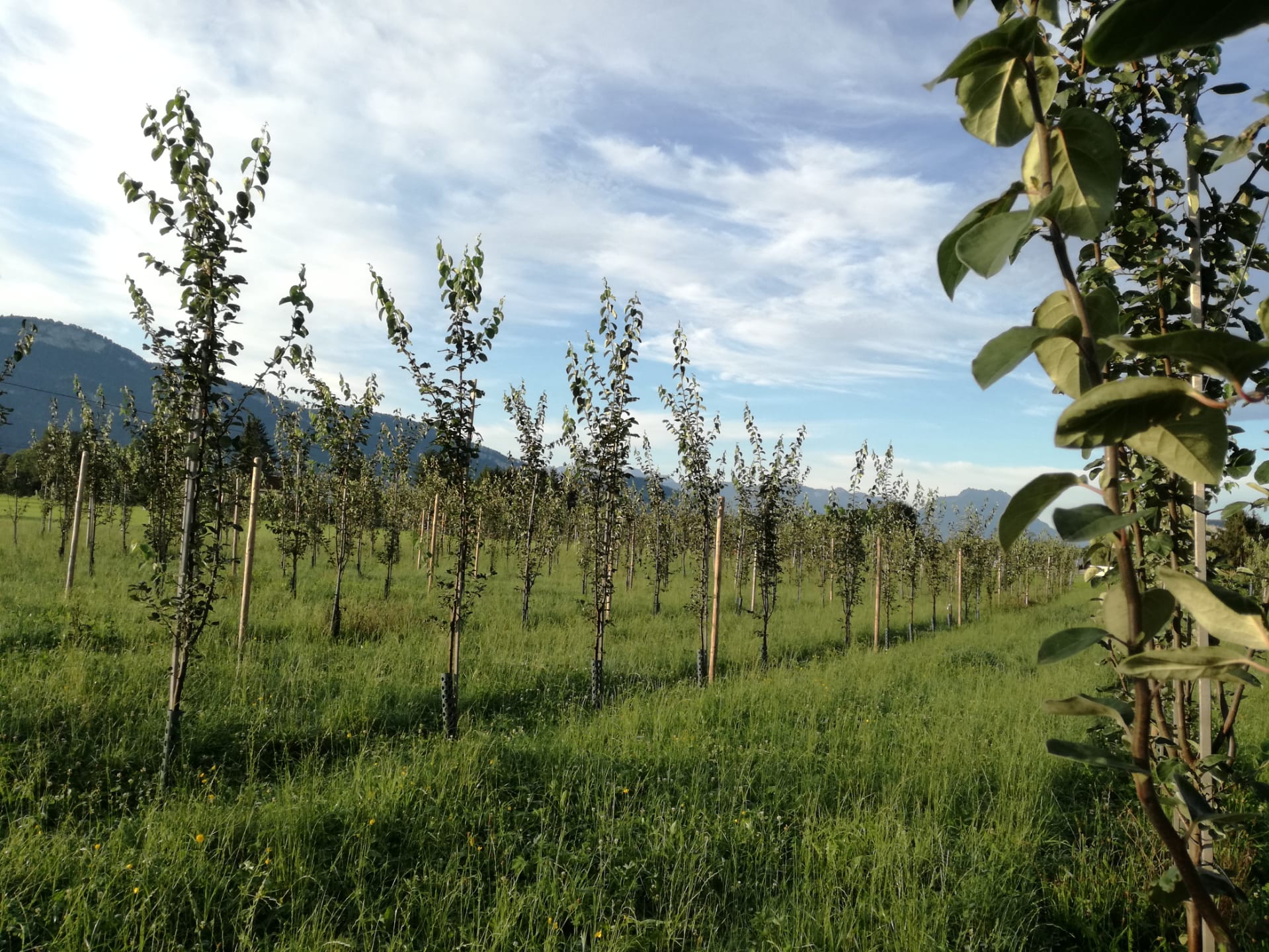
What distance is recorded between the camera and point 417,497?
24.2 metres

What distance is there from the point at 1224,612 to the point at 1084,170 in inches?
15.6

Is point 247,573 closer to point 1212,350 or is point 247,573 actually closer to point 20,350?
point 20,350

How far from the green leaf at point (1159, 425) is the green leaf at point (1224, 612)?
93mm

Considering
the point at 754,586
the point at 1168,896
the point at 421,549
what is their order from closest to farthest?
the point at 1168,896 < the point at 754,586 < the point at 421,549

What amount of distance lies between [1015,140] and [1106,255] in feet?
7.69

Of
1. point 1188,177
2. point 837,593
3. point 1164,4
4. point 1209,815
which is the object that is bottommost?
point 837,593

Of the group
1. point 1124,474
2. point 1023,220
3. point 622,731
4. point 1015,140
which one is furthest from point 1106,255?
point 622,731

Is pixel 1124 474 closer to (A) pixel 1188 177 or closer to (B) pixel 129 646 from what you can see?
(A) pixel 1188 177

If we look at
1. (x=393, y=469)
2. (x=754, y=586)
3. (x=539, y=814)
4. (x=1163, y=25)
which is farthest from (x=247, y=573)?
(x=393, y=469)

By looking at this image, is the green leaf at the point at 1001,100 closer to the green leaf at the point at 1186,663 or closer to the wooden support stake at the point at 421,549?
the green leaf at the point at 1186,663

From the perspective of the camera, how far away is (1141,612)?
→ 57 centimetres

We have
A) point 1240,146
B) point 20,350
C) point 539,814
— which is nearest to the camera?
point 1240,146

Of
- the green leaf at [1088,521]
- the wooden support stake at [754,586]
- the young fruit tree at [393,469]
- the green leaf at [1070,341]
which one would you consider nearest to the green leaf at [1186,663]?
the green leaf at [1088,521]

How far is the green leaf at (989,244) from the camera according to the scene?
0.53 m
